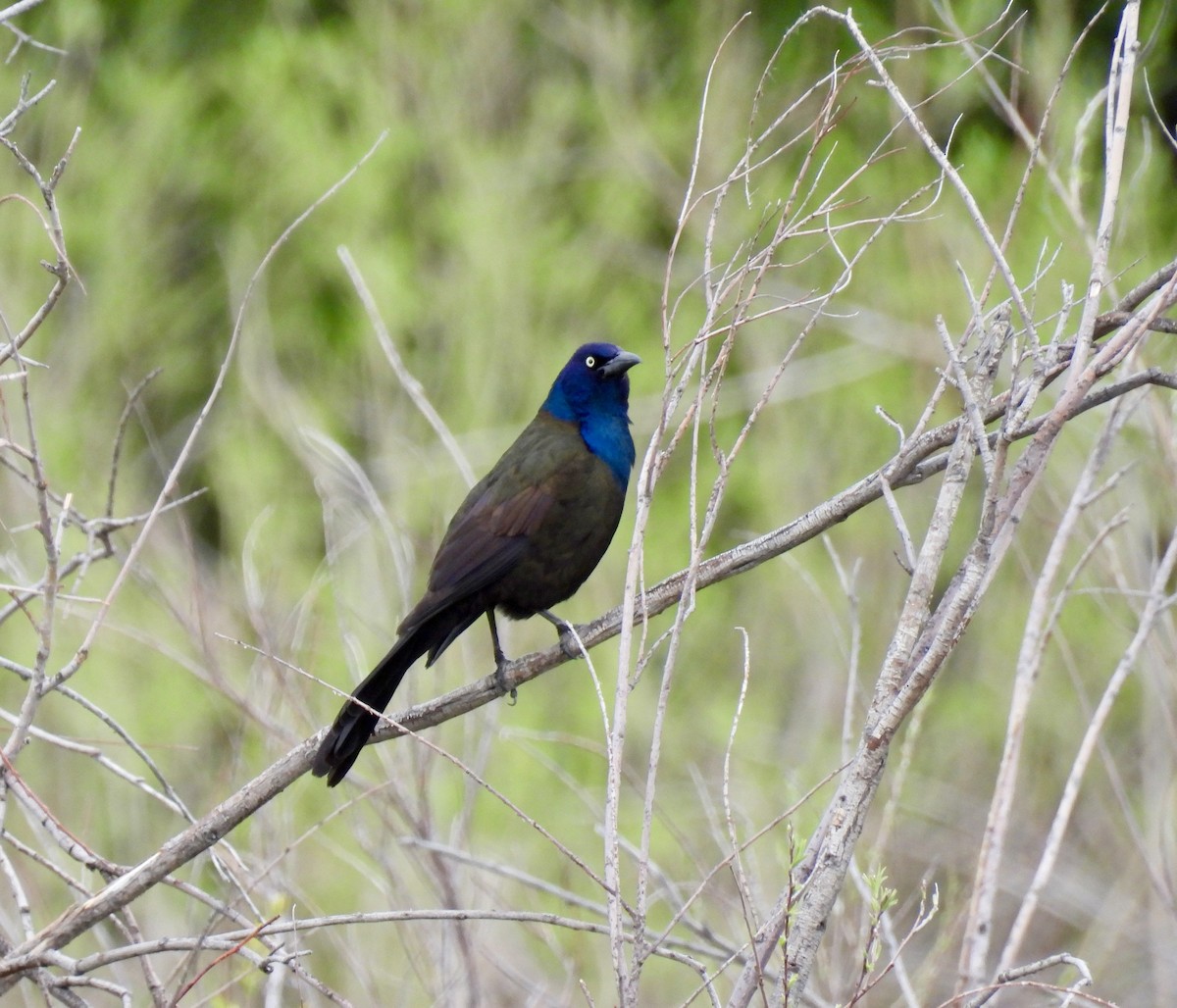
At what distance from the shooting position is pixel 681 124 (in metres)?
9.75

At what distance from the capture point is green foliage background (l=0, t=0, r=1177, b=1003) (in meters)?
7.60

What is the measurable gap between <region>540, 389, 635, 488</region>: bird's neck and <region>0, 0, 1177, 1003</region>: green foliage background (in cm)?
195

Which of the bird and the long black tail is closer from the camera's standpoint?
the long black tail

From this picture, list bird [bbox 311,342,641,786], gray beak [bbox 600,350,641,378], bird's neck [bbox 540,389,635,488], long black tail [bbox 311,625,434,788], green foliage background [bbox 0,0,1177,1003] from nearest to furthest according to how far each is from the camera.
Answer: long black tail [bbox 311,625,434,788] < bird [bbox 311,342,641,786] < bird's neck [bbox 540,389,635,488] < gray beak [bbox 600,350,641,378] < green foliage background [bbox 0,0,1177,1003]

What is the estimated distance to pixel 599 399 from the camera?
4422mm

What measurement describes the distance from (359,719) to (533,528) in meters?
1.16

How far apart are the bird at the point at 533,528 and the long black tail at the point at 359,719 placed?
0.05 m

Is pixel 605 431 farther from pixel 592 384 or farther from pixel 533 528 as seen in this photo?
pixel 533 528

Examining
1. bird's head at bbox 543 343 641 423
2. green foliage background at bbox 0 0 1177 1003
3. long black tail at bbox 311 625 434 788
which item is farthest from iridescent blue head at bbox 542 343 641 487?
green foliage background at bbox 0 0 1177 1003

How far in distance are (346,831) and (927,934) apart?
325 centimetres

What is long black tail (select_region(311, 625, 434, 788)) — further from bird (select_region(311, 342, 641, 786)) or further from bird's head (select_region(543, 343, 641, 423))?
bird's head (select_region(543, 343, 641, 423))

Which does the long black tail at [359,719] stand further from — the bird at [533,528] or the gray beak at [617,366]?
the gray beak at [617,366]

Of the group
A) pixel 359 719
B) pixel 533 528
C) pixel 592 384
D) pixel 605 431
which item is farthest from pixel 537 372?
pixel 359 719

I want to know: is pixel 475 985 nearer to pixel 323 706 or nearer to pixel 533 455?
pixel 533 455
